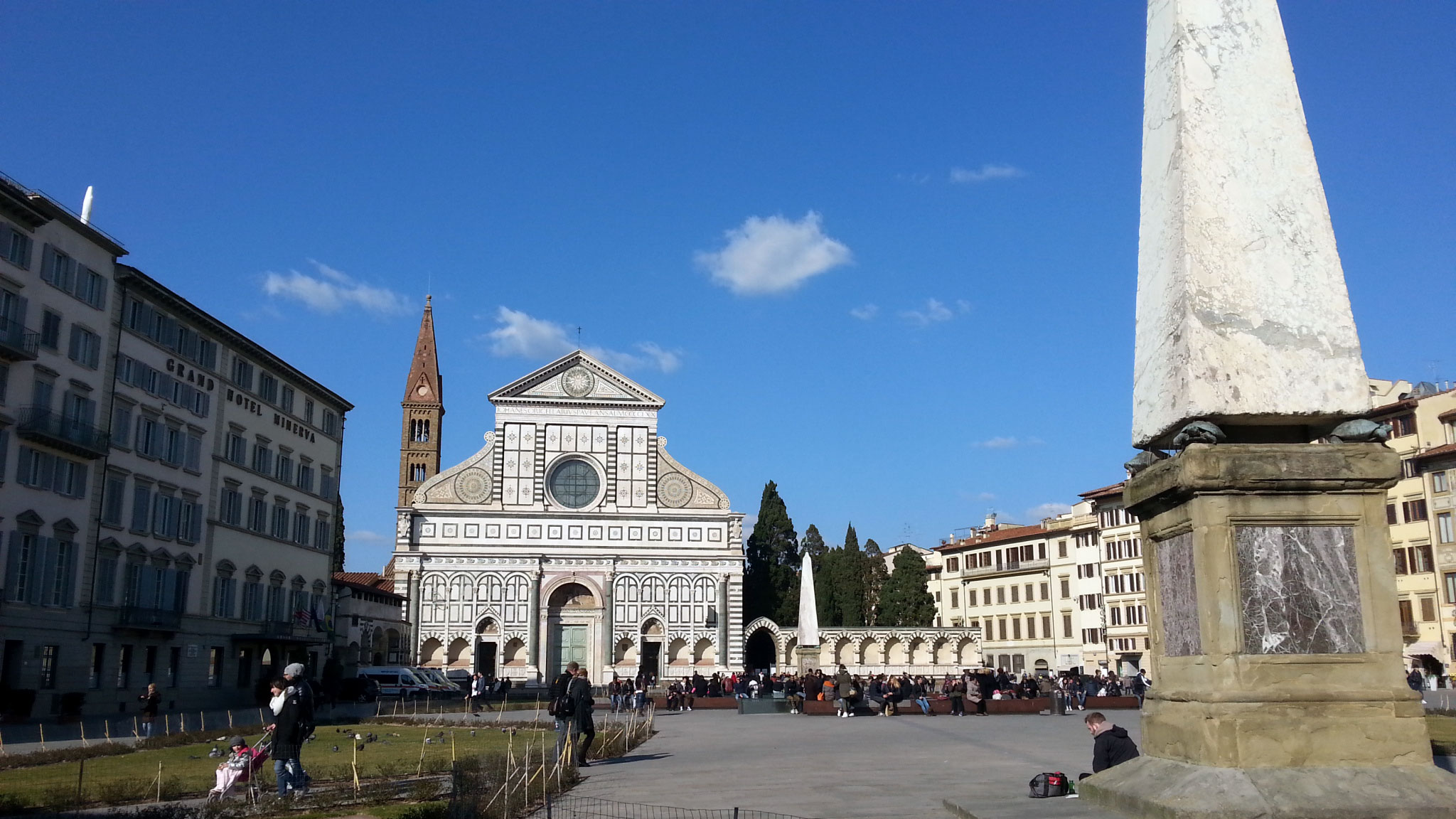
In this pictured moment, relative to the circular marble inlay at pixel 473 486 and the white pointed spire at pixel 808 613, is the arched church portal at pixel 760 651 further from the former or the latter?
the white pointed spire at pixel 808 613

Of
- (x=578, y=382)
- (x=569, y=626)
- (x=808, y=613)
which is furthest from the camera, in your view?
(x=578, y=382)


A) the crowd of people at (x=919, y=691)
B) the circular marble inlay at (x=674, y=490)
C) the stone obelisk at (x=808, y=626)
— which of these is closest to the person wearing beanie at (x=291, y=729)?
the crowd of people at (x=919, y=691)

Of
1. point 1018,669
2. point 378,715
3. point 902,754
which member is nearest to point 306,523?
point 378,715

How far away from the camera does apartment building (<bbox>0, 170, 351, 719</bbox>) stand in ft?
96.3

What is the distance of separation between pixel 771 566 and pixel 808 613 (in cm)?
3375

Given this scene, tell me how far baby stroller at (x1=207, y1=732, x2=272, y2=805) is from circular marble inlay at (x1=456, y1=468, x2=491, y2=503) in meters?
48.8

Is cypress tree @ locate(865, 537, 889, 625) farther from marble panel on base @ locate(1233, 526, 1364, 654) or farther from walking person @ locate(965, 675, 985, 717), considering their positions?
marble panel on base @ locate(1233, 526, 1364, 654)

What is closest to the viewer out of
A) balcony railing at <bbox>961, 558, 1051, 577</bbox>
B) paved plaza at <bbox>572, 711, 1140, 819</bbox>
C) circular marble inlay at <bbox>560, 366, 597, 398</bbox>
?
paved plaza at <bbox>572, 711, 1140, 819</bbox>

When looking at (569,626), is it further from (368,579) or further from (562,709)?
(562,709)

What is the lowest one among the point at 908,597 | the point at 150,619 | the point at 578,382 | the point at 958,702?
the point at 958,702

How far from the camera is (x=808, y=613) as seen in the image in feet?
135

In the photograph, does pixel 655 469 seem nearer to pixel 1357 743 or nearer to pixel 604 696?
pixel 604 696

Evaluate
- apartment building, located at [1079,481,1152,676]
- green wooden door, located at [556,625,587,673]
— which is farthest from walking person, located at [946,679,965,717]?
green wooden door, located at [556,625,587,673]


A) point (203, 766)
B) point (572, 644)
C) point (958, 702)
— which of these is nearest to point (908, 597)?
point (572, 644)
